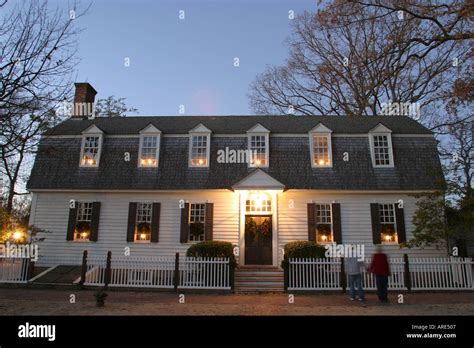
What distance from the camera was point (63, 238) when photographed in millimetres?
17000

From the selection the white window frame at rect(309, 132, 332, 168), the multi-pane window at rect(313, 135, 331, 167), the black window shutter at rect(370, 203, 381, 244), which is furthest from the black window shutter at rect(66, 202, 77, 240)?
the black window shutter at rect(370, 203, 381, 244)

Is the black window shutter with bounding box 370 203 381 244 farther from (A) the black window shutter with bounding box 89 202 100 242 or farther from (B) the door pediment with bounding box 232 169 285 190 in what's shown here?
(A) the black window shutter with bounding box 89 202 100 242

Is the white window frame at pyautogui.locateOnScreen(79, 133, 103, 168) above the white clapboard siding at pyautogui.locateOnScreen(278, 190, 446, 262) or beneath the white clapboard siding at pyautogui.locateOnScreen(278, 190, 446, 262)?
above

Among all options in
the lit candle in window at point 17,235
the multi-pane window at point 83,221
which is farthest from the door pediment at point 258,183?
the lit candle in window at point 17,235

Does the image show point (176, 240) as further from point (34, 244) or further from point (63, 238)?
point (34, 244)

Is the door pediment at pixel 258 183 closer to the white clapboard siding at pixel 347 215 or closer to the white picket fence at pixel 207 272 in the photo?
the white clapboard siding at pixel 347 215

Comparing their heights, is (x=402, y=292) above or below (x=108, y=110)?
below

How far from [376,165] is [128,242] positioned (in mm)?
12962

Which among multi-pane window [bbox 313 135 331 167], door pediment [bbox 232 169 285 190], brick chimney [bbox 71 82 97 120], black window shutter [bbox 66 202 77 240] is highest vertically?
brick chimney [bbox 71 82 97 120]

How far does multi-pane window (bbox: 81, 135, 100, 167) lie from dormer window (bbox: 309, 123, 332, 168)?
37.5 ft

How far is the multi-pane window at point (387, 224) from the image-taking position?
1623 centimetres

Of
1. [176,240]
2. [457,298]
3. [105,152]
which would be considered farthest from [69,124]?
[457,298]

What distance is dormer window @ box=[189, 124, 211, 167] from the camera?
17.8m
